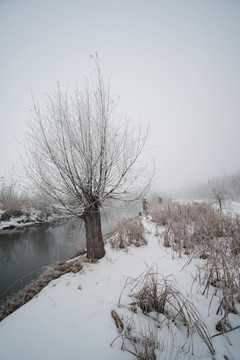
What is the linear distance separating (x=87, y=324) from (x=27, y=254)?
28.4ft

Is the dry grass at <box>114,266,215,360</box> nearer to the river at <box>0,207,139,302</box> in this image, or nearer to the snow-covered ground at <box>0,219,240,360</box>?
the snow-covered ground at <box>0,219,240,360</box>

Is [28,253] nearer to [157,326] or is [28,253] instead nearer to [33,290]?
[33,290]

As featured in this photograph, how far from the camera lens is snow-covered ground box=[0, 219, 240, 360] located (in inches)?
50.7

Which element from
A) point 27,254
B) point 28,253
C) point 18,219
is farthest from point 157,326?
point 18,219

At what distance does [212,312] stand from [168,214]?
4.55m

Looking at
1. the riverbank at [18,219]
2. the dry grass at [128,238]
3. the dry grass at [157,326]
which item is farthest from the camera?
the riverbank at [18,219]

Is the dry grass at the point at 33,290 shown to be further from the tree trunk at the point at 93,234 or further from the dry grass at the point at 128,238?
the dry grass at the point at 128,238

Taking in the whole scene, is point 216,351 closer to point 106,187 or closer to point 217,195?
point 106,187

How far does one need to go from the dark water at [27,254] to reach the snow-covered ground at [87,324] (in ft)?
6.02

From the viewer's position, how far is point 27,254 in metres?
8.09

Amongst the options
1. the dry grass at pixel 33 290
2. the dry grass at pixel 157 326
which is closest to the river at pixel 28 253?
the dry grass at pixel 33 290

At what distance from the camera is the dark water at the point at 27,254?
Result: 5.39 meters

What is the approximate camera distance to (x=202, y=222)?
442 centimetres

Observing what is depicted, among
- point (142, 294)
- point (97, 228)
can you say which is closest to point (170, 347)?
point (142, 294)
